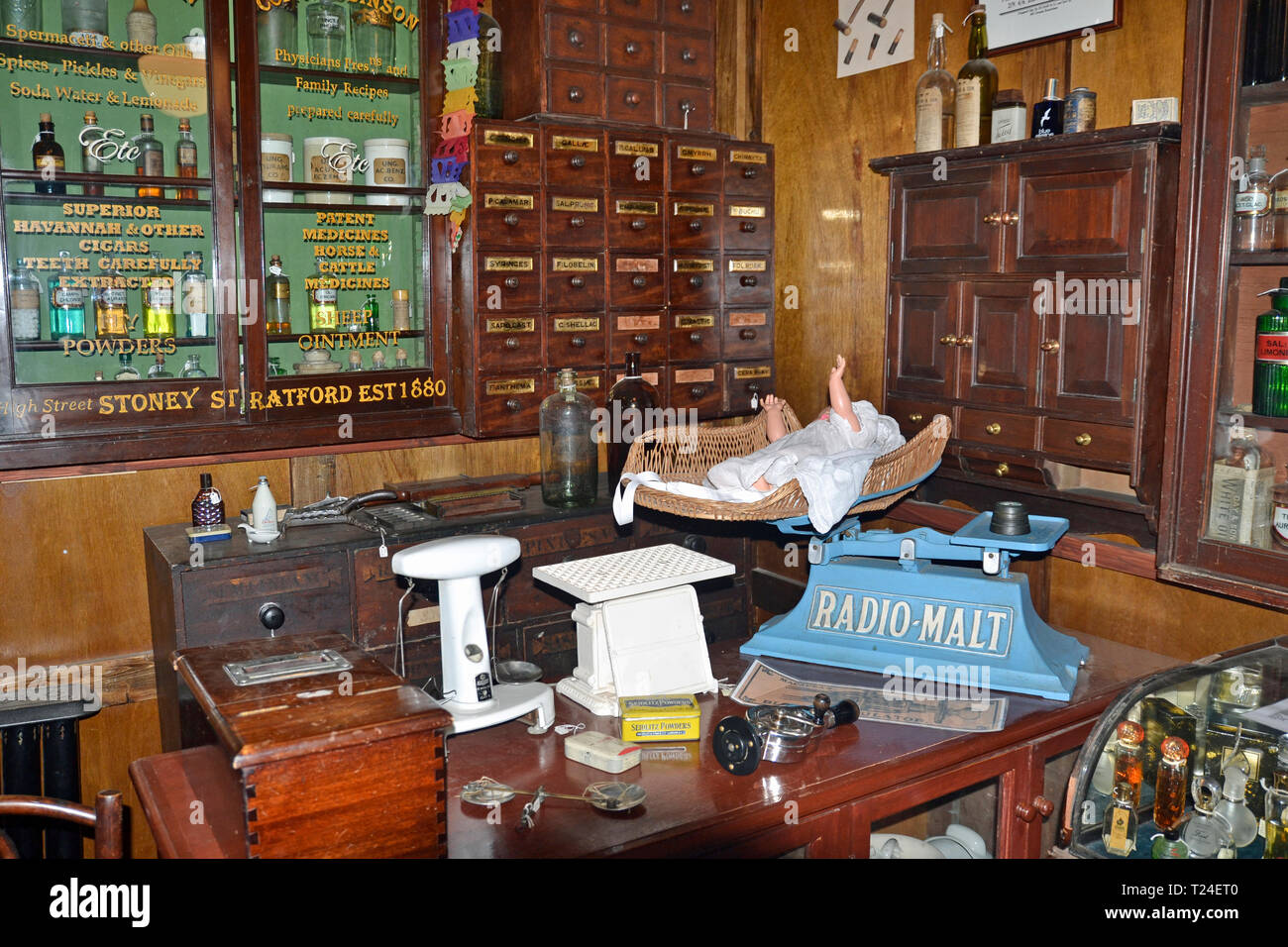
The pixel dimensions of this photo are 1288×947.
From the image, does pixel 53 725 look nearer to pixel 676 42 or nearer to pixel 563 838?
pixel 563 838

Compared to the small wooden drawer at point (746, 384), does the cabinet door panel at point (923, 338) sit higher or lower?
higher

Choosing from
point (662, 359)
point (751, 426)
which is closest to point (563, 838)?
point (751, 426)

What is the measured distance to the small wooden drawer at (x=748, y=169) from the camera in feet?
11.7

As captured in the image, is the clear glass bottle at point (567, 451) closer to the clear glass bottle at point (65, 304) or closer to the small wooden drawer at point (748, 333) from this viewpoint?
the small wooden drawer at point (748, 333)

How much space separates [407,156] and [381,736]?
2.21m

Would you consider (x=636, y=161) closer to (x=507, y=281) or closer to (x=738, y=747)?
(x=507, y=281)

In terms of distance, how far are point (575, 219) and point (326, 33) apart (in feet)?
2.81

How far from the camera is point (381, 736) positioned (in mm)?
1496

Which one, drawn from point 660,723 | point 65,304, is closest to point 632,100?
point 65,304

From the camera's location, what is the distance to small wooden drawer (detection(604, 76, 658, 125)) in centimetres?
333

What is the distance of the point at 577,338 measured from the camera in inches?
131

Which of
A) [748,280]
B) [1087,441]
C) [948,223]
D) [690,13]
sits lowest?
[1087,441]

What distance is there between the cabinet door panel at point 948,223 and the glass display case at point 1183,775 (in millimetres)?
1176

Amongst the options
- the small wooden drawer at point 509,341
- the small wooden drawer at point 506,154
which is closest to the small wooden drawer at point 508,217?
the small wooden drawer at point 506,154
